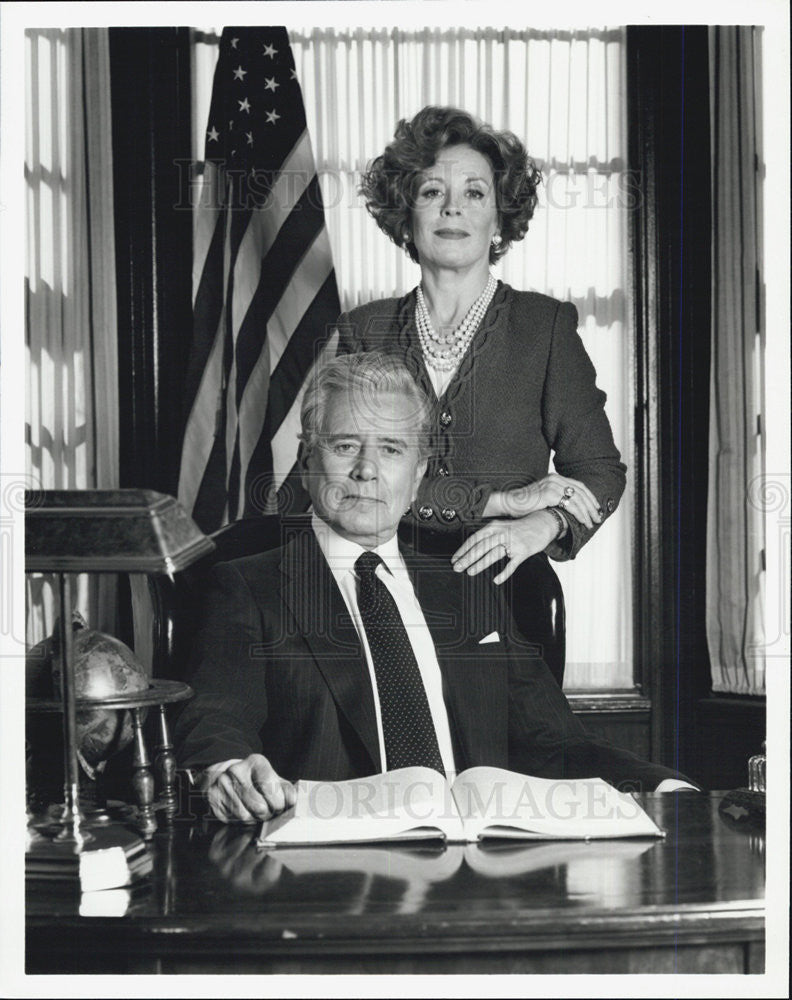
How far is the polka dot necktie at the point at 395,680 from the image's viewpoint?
269 centimetres

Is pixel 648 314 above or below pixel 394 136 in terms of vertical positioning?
below

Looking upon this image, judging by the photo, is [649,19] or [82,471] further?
[82,471]

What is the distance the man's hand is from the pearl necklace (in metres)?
1.20

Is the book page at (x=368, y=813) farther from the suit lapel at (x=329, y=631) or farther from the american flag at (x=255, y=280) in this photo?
the american flag at (x=255, y=280)

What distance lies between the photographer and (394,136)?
2887 millimetres

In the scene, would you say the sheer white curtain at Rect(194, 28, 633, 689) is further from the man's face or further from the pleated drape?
the man's face

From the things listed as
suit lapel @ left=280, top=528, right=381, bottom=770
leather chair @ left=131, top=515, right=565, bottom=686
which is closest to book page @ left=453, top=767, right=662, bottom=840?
suit lapel @ left=280, top=528, right=381, bottom=770

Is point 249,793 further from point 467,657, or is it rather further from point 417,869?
point 467,657

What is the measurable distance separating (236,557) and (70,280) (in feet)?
3.08

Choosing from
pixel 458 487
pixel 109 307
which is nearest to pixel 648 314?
pixel 458 487

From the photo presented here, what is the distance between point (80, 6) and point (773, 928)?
2.71 meters

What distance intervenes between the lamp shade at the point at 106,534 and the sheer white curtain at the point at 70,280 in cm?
75

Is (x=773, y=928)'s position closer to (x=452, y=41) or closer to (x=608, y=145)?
(x=608, y=145)

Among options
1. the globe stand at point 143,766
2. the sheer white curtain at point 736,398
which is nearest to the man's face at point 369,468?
the globe stand at point 143,766
